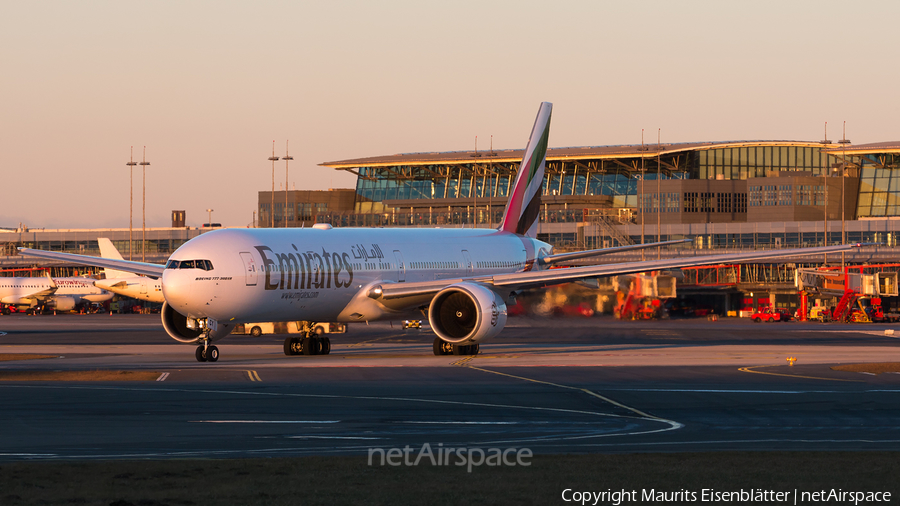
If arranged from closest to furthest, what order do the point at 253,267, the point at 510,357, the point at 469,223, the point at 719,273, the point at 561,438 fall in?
1. the point at 561,438
2. the point at 253,267
3. the point at 510,357
4. the point at 719,273
5. the point at 469,223

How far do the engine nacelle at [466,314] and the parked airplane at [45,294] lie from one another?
7809 cm

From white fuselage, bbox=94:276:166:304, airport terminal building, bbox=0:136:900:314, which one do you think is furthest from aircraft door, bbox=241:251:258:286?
airport terminal building, bbox=0:136:900:314

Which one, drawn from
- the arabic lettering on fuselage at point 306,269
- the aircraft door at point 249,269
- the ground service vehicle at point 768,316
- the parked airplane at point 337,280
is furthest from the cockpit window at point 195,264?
the ground service vehicle at point 768,316

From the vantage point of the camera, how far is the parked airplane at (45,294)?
108 metres

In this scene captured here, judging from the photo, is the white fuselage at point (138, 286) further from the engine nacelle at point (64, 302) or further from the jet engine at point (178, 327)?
the jet engine at point (178, 327)

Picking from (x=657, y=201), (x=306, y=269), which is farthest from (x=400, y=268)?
(x=657, y=201)

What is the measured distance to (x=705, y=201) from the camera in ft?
367

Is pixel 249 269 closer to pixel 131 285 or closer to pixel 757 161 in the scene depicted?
pixel 131 285

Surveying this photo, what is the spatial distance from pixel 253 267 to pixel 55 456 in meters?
20.1

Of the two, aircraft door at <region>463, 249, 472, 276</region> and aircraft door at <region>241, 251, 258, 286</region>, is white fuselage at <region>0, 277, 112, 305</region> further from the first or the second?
aircraft door at <region>241, 251, 258, 286</region>

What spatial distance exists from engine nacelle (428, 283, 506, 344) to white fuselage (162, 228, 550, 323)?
2159 millimetres

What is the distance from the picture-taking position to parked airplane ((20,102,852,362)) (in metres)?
35.4

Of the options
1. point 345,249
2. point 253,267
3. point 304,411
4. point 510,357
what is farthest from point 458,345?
point 304,411

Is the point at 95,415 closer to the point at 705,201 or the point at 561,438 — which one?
the point at 561,438
